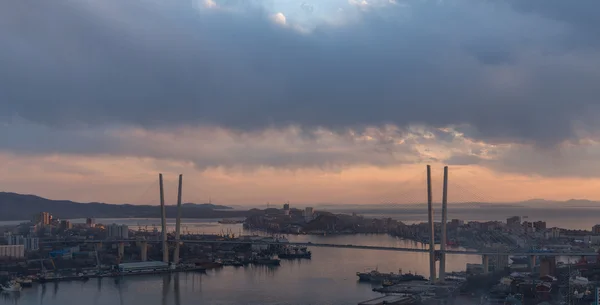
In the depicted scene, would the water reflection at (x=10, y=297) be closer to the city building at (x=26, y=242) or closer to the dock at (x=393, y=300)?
the dock at (x=393, y=300)

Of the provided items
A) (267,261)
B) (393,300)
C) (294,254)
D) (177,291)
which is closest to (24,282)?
(177,291)

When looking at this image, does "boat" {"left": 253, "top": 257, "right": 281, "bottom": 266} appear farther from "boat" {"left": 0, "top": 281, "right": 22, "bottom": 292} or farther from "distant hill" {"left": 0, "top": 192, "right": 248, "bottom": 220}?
"distant hill" {"left": 0, "top": 192, "right": 248, "bottom": 220}

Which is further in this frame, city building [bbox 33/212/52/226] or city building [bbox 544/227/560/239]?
city building [bbox 33/212/52/226]

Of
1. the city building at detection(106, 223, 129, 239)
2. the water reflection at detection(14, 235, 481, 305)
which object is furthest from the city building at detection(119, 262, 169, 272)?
the city building at detection(106, 223, 129, 239)

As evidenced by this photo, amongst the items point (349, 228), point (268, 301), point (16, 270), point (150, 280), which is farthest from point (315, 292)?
point (349, 228)

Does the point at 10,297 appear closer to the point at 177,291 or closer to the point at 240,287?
the point at 177,291

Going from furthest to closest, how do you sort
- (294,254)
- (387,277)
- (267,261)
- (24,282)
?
(294,254), (267,261), (24,282), (387,277)
